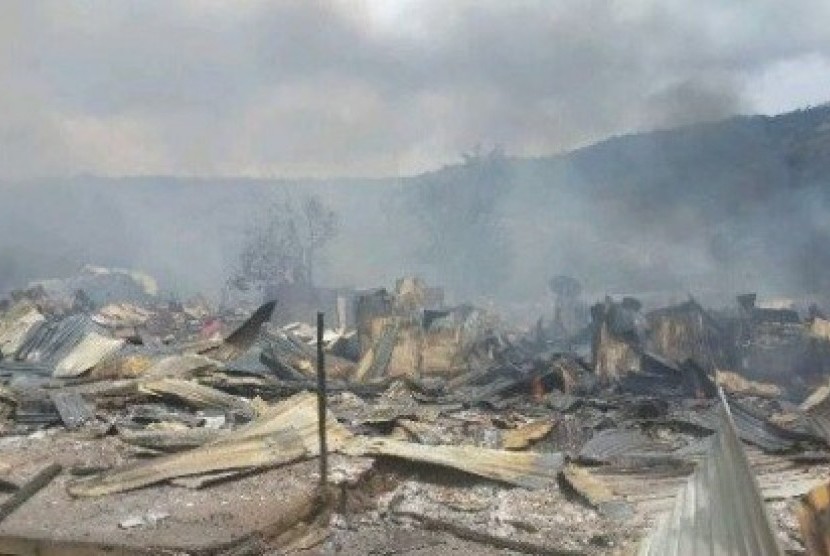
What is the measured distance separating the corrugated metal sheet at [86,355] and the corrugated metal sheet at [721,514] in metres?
9.52

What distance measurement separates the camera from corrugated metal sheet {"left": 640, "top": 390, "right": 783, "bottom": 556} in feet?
8.13

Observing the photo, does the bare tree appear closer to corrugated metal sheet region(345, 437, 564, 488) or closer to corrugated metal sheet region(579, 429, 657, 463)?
corrugated metal sheet region(579, 429, 657, 463)

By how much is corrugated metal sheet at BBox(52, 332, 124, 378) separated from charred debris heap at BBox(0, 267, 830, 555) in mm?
45

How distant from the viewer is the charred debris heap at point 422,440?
504 cm

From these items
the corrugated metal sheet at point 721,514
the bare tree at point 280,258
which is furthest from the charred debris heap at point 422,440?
the bare tree at point 280,258

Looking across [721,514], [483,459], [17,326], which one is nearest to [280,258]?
[17,326]

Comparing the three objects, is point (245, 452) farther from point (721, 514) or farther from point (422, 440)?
point (721, 514)

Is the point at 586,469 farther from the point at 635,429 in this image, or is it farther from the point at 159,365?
the point at 159,365

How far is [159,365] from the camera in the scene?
35.4ft

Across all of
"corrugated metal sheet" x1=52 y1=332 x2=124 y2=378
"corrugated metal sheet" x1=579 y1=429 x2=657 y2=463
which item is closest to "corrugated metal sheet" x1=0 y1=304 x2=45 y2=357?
"corrugated metal sheet" x1=52 y1=332 x2=124 y2=378

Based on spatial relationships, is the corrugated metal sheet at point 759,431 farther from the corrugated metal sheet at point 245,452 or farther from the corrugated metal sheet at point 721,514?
the corrugated metal sheet at point 721,514

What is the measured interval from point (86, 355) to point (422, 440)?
20.2 ft

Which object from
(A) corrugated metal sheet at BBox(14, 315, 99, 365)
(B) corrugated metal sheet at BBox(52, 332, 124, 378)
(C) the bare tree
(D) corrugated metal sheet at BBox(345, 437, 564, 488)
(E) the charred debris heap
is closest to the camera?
(E) the charred debris heap

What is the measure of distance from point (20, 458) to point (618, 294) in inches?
1411
